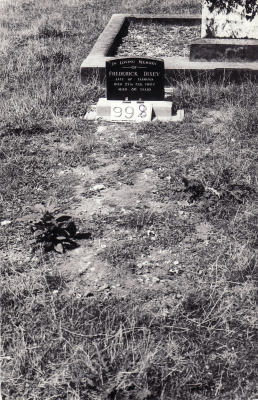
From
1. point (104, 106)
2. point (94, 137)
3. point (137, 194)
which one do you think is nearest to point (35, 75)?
point (104, 106)

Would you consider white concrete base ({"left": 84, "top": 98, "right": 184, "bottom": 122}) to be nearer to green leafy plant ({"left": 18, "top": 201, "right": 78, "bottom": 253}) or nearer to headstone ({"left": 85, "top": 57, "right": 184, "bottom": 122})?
headstone ({"left": 85, "top": 57, "right": 184, "bottom": 122})

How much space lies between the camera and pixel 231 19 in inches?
262

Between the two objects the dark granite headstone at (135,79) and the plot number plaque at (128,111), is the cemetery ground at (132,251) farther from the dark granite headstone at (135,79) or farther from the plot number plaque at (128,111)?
the dark granite headstone at (135,79)

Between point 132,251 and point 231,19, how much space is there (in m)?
4.44

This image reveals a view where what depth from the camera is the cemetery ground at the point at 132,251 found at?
8.39 ft

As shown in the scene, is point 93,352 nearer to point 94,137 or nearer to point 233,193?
point 233,193

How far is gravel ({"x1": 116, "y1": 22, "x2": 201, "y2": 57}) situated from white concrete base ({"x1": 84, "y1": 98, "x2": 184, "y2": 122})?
2.25 m

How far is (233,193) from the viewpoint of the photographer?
393 cm

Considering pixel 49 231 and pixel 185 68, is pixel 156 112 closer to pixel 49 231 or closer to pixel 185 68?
pixel 185 68

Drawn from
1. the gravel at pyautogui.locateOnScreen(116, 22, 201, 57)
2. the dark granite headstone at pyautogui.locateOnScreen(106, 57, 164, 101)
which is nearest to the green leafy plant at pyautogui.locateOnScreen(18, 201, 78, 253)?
the dark granite headstone at pyautogui.locateOnScreen(106, 57, 164, 101)

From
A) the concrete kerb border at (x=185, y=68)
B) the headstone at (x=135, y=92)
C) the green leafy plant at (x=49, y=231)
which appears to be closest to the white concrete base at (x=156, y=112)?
the headstone at (x=135, y=92)

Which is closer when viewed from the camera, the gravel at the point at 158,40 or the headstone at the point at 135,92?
the headstone at the point at 135,92

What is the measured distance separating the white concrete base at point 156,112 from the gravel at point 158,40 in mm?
2246

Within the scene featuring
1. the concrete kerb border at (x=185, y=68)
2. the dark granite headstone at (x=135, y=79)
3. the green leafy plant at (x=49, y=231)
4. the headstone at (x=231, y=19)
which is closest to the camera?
the green leafy plant at (x=49, y=231)
